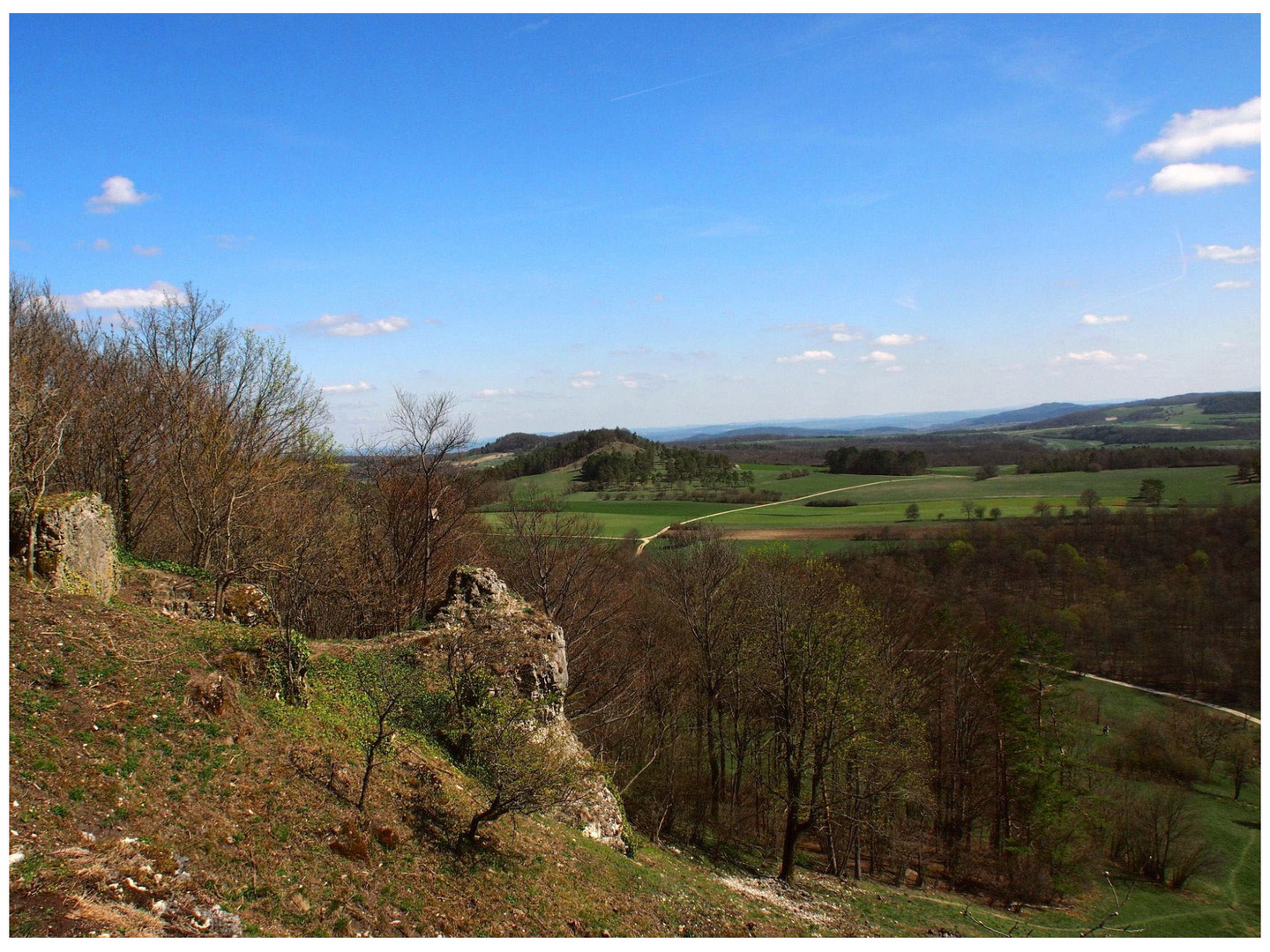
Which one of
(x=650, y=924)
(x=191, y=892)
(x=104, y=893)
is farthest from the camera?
(x=650, y=924)

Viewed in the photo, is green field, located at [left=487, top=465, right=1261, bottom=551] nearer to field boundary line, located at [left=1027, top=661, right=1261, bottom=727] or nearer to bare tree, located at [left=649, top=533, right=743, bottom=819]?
field boundary line, located at [left=1027, top=661, right=1261, bottom=727]

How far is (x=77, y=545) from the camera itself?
1313 cm

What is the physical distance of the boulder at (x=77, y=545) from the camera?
12.5 m

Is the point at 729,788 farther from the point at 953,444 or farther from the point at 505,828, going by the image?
the point at 953,444

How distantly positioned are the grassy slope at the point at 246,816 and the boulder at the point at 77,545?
4.48 feet

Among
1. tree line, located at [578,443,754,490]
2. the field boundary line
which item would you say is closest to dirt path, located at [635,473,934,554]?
tree line, located at [578,443,754,490]

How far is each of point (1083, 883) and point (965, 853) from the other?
15.6ft

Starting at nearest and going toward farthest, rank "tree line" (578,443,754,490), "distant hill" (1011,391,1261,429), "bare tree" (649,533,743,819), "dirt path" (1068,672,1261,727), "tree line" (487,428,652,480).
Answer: "bare tree" (649,533,743,819), "dirt path" (1068,672,1261,727), "tree line" (487,428,652,480), "tree line" (578,443,754,490), "distant hill" (1011,391,1261,429)

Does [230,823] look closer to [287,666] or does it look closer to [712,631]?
[287,666]

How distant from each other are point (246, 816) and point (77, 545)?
792 cm

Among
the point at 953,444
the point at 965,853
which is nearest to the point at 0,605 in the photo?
the point at 965,853

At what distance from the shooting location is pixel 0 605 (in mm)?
8211

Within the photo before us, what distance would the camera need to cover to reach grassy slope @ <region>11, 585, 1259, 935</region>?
303 inches

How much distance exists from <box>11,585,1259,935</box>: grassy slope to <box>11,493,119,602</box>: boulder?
1367mm
